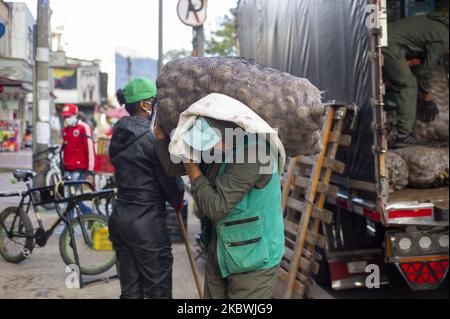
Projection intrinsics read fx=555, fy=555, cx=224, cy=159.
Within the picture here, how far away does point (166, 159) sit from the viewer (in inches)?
90.0

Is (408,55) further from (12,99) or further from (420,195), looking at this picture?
(12,99)

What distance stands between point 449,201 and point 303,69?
1703 millimetres

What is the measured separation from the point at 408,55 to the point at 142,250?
12.7 ft

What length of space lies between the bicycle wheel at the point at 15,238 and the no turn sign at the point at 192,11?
1.22m

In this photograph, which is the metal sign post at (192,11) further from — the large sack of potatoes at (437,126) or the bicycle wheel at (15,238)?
the large sack of potatoes at (437,126)

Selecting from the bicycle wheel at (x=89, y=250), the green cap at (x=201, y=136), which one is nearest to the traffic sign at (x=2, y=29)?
the green cap at (x=201, y=136)

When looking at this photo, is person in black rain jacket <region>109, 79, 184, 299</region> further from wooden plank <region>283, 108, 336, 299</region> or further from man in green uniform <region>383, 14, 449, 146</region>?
man in green uniform <region>383, 14, 449, 146</region>

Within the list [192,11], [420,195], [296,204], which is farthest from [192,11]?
[420,195]

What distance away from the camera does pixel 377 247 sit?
15.8 ft

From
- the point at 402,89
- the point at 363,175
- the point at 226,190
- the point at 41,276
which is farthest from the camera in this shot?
the point at 402,89

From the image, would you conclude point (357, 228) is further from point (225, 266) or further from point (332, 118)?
point (225, 266)
